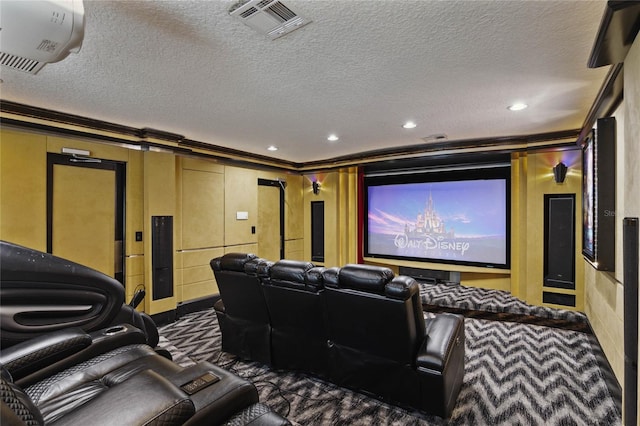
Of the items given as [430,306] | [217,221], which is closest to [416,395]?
[430,306]

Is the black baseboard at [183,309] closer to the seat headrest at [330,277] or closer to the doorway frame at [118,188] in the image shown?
the doorway frame at [118,188]

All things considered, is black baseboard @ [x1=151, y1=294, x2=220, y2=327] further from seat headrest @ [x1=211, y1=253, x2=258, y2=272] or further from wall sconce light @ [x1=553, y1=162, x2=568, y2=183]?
wall sconce light @ [x1=553, y1=162, x2=568, y2=183]

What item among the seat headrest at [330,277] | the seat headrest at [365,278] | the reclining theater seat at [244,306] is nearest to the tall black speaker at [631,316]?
the seat headrest at [365,278]

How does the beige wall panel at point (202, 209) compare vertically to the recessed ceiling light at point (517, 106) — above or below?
below

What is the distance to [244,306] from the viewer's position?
2713 mm

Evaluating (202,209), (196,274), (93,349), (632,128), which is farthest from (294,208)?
(632,128)

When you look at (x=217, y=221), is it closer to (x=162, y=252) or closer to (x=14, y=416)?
(x=162, y=252)

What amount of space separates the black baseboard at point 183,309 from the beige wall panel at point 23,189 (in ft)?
5.05

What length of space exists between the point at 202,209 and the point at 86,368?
132 inches

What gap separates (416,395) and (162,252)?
3.55 meters

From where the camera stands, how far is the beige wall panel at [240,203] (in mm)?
5207

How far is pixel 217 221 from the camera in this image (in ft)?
16.5

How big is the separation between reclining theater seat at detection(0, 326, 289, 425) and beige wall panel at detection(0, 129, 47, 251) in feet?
6.82

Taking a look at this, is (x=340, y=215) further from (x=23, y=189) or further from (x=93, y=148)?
(x=23, y=189)
